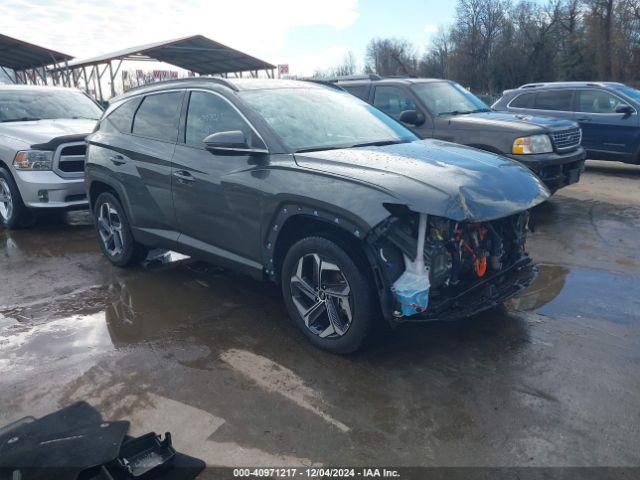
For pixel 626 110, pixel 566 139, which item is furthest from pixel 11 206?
pixel 626 110

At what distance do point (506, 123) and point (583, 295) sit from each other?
3404 mm

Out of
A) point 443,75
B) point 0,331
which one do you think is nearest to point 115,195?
point 0,331

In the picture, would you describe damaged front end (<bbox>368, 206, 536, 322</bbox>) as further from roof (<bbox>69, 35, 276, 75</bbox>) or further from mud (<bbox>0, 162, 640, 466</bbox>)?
roof (<bbox>69, 35, 276, 75</bbox>)

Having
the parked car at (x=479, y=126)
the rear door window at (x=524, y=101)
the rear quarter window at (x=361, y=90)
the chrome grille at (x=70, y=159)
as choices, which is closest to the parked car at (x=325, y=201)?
the chrome grille at (x=70, y=159)

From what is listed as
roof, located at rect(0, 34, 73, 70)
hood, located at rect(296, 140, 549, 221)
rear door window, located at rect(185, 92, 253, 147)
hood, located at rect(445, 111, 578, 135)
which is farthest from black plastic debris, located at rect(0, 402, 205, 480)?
roof, located at rect(0, 34, 73, 70)

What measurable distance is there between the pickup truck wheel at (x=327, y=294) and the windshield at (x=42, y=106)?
6.22m

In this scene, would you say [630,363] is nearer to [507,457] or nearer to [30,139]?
[507,457]

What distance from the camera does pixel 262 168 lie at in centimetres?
397

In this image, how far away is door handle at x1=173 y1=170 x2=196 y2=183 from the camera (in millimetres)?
4489

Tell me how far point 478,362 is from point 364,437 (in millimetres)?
1123

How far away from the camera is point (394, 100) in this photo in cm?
828

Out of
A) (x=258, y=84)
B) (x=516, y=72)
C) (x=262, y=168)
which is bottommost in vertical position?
(x=262, y=168)

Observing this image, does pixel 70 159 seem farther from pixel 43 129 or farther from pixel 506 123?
pixel 506 123

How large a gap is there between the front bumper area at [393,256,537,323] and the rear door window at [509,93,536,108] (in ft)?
25.7
